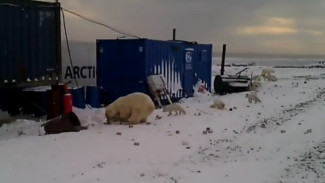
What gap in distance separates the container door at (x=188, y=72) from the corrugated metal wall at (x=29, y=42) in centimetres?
701

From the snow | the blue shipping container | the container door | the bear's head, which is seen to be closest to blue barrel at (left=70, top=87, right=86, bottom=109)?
the snow

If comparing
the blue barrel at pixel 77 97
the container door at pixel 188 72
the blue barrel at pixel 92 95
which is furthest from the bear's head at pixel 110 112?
the container door at pixel 188 72

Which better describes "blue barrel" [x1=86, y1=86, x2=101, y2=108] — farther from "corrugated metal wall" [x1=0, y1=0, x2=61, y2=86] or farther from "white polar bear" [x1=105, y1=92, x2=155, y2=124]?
"white polar bear" [x1=105, y1=92, x2=155, y2=124]

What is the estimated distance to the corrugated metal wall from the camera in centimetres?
1134

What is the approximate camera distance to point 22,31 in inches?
460

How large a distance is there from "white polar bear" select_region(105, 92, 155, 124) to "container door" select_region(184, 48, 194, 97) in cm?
743

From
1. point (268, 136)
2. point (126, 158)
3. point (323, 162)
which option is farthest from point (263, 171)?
point (268, 136)

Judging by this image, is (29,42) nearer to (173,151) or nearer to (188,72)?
(173,151)

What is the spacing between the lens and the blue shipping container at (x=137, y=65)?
51.5 feet

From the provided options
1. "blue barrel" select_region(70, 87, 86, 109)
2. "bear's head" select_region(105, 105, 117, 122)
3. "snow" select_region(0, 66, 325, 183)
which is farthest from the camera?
"blue barrel" select_region(70, 87, 86, 109)

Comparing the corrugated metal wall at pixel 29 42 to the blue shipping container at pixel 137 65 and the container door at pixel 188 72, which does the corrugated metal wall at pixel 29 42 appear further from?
the container door at pixel 188 72

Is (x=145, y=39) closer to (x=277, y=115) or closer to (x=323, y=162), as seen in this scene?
(x=277, y=115)

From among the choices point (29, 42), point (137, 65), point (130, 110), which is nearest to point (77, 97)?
point (137, 65)

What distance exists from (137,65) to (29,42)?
4.57 m
